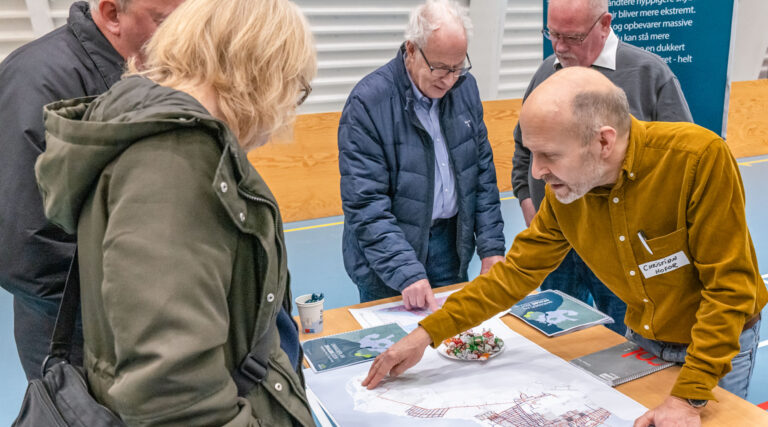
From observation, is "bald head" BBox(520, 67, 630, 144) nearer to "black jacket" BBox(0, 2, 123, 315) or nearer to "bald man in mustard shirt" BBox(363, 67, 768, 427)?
"bald man in mustard shirt" BBox(363, 67, 768, 427)

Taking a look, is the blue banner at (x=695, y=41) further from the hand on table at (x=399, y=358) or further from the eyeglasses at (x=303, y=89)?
the eyeglasses at (x=303, y=89)

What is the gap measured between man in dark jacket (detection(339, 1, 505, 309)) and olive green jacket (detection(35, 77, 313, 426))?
46.7 inches

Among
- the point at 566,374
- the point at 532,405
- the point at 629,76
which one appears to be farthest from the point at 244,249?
the point at 629,76

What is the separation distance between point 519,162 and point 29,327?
215 centimetres

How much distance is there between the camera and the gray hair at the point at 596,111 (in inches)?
59.0

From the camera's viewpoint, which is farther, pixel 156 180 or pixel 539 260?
pixel 539 260

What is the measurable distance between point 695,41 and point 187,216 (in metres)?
3.16

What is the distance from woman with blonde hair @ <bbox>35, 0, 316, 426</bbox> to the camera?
2.80ft

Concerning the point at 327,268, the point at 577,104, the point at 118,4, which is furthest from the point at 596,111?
the point at 327,268

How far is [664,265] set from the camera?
158 centimetres

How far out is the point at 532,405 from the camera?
1524 millimetres

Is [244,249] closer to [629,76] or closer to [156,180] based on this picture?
[156,180]

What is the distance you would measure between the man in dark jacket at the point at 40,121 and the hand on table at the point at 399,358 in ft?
2.47

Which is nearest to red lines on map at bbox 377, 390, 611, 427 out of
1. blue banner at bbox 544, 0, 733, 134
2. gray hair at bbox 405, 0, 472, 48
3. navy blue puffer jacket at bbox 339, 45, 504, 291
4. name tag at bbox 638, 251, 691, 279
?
name tag at bbox 638, 251, 691, 279
